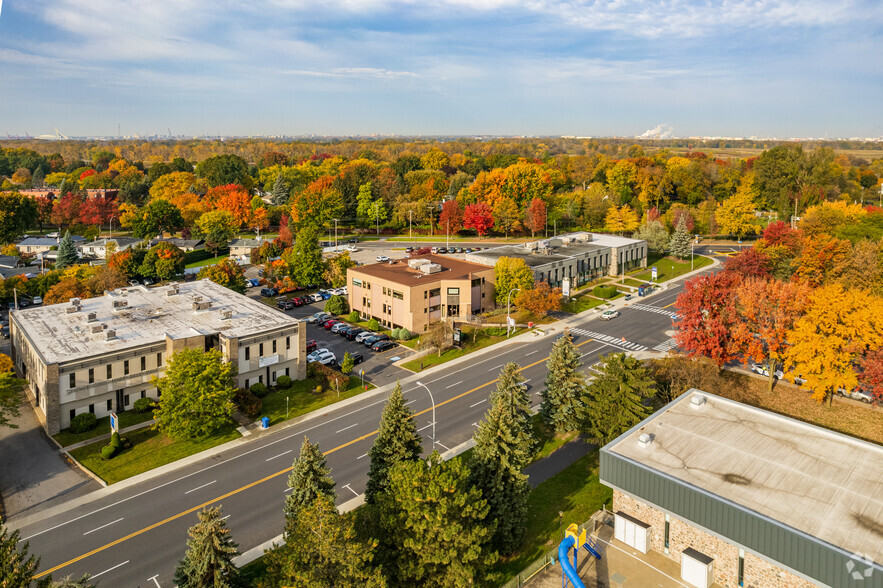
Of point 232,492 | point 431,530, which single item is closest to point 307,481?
point 431,530

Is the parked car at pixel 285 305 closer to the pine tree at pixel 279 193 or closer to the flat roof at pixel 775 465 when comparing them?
the flat roof at pixel 775 465

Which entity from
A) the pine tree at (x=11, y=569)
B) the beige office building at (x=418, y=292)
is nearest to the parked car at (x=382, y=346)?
the beige office building at (x=418, y=292)

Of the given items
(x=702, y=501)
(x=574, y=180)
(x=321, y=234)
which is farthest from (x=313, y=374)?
(x=574, y=180)

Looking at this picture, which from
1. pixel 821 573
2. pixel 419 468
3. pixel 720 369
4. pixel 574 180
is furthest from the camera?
pixel 574 180

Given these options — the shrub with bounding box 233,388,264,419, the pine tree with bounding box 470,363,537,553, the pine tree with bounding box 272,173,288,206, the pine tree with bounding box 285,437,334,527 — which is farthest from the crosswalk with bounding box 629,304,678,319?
the pine tree with bounding box 272,173,288,206

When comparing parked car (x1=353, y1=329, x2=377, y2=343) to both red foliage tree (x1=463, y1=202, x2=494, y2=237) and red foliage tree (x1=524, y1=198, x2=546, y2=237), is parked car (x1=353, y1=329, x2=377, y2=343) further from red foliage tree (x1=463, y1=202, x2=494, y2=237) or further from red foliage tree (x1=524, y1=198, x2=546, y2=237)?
red foliage tree (x1=524, y1=198, x2=546, y2=237)

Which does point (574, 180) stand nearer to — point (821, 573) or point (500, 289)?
point (500, 289)
